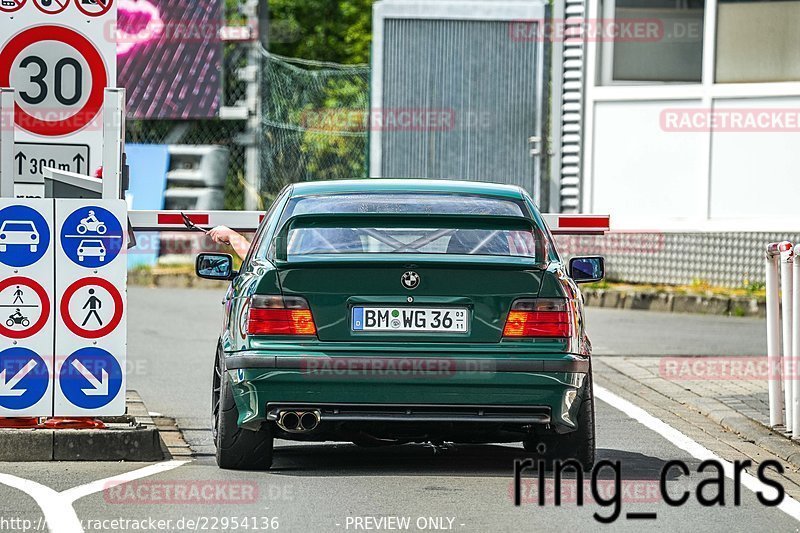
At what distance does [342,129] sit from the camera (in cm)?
2320

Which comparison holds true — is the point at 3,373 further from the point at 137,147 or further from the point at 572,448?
the point at 137,147

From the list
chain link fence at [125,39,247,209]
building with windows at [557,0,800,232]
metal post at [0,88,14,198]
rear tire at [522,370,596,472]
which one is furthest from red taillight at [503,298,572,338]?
chain link fence at [125,39,247,209]

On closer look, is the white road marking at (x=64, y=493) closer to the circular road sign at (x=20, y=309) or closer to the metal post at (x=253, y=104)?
the circular road sign at (x=20, y=309)

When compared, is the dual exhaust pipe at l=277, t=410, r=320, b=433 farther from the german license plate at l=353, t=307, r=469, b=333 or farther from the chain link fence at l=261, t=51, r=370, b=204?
the chain link fence at l=261, t=51, r=370, b=204

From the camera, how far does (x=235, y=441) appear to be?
8.29m

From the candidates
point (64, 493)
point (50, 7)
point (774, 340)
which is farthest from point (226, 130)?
point (64, 493)

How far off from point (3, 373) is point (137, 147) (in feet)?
51.8

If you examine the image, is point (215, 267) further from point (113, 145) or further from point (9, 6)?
point (9, 6)

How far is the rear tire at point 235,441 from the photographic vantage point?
8.13 metres

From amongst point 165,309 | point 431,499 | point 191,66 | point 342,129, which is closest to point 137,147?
point 191,66

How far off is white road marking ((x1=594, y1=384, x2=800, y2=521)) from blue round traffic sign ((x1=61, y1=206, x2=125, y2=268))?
3.36m

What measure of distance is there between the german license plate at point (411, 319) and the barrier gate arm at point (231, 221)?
230 cm

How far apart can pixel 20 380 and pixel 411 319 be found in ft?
7.48

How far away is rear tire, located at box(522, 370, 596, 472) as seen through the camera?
A: 826 centimetres
